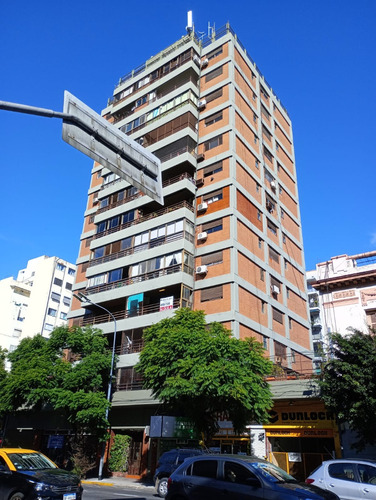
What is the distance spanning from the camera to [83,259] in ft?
127

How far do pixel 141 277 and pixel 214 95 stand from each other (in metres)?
17.4

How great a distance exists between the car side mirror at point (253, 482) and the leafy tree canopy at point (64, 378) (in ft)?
58.4

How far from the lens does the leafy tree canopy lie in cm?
2405

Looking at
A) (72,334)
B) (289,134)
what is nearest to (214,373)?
(72,334)

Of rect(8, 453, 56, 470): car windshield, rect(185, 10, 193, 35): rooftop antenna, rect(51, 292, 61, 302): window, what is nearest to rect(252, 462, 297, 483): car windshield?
rect(8, 453, 56, 470): car windshield

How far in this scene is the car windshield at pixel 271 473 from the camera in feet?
25.3

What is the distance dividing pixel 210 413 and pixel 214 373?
3.10 m

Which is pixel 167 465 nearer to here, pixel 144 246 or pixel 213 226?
pixel 213 226

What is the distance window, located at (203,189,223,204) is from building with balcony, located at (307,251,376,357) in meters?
10.5

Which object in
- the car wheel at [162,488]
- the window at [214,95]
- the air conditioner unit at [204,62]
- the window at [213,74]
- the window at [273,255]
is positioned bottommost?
the car wheel at [162,488]

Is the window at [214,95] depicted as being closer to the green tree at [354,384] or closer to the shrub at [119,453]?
the green tree at [354,384]

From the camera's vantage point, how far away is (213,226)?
1186 inches

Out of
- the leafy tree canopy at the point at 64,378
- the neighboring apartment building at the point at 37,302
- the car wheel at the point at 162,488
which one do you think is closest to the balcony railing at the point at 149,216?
the leafy tree canopy at the point at 64,378

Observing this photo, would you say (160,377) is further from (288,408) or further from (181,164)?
(181,164)
